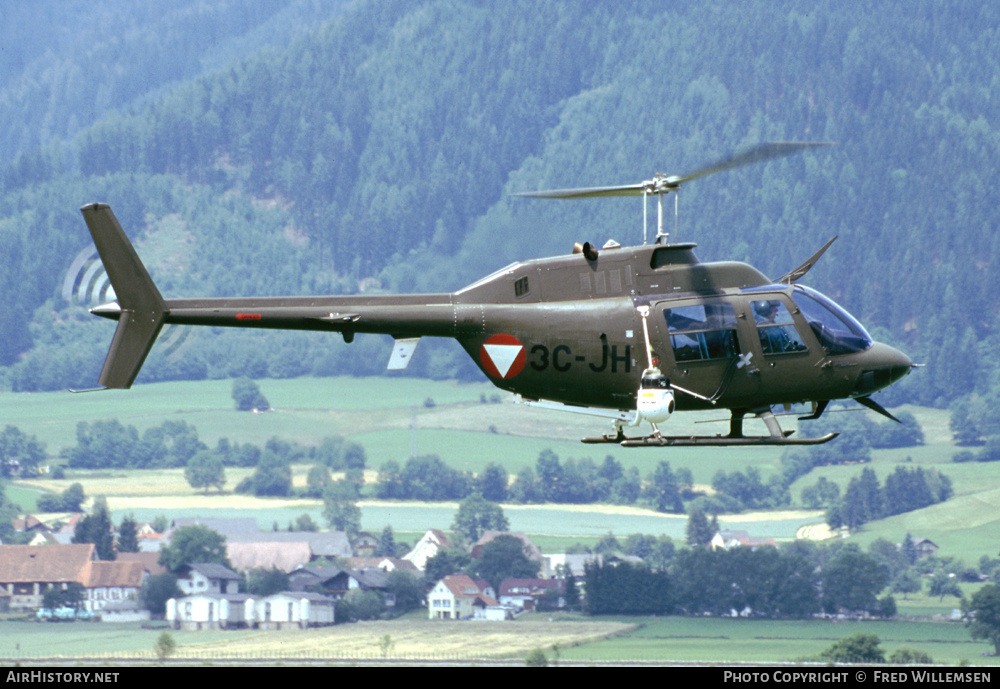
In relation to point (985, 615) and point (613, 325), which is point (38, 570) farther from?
point (613, 325)

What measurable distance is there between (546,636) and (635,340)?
472ft

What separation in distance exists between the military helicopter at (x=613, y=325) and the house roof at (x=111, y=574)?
166 metres

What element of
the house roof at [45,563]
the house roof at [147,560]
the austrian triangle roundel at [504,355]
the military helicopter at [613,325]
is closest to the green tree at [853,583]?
the house roof at [147,560]

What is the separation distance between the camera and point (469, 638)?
525 ft

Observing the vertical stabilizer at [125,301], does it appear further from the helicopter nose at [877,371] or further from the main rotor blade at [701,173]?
the helicopter nose at [877,371]

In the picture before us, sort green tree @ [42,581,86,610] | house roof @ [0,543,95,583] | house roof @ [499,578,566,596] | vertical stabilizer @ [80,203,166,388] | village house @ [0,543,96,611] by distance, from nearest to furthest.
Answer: vertical stabilizer @ [80,203,166,388] < green tree @ [42,581,86,610] < house roof @ [499,578,566,596] < village house @ [0,543,96,611] < house roof @ [0,543,95,583]

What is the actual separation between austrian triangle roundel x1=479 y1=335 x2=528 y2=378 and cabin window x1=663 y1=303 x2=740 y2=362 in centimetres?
216

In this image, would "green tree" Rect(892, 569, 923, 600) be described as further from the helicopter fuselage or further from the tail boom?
the tail boom

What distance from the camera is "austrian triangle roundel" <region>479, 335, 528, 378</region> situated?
19156 mm

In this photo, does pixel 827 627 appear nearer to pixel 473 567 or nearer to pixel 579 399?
pixel 473 567

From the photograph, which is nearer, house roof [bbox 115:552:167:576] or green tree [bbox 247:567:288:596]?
green tree [bbox 247:567:288:596]

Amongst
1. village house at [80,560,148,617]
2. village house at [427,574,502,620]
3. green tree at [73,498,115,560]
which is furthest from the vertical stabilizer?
green tree at [73,498,115,560]

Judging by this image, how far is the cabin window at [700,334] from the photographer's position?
18.6m

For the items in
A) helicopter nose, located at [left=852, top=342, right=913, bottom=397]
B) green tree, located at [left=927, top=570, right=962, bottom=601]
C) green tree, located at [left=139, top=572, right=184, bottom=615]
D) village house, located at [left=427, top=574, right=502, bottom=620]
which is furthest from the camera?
green tree, located at [left=927, top=570, right=962, bottom=601]
